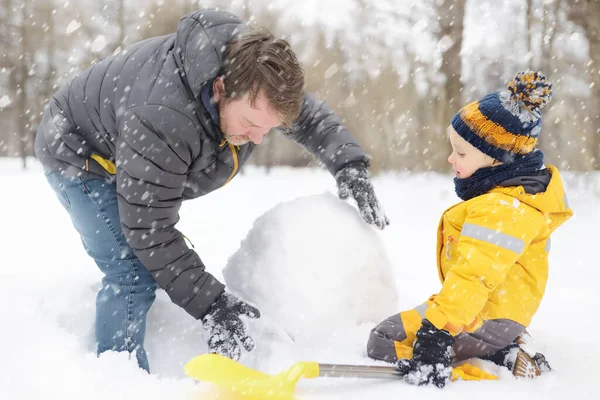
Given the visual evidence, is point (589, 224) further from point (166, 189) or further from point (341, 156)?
point (166, 189)

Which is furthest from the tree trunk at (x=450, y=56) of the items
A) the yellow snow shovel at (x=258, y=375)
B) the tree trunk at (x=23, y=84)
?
the tree trunk at (x=23, y=84)

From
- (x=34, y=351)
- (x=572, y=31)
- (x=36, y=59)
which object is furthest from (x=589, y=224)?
(x=36, y=59)

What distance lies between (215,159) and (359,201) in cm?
69

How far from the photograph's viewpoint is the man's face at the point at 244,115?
179cm

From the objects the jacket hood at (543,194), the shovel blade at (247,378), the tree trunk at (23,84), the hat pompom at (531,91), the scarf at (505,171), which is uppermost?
the tree trunk at (23,84)

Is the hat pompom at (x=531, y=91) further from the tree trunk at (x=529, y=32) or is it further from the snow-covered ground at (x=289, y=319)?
the tree trunk at (x=529, y=32)

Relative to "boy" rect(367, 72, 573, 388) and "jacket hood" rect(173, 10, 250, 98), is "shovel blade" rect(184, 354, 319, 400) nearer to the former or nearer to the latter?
"boy" rect(367, 72, 573, 388)

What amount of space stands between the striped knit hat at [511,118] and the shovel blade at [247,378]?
1.01 m

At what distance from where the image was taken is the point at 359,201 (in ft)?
7.95

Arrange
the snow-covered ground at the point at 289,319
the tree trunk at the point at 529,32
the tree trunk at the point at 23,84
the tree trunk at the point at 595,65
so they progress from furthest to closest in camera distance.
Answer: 1. the tree trunk at the point at 23,84
2. the tree trunk at the point at 529,32
3. the tree trunk at the point at 595,65
4. the snow-covered ground at the point at 289,319

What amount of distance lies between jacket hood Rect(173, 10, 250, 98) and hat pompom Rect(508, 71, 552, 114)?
3.29 feet

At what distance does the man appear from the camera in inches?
71.0

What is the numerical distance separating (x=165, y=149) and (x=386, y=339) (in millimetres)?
1055

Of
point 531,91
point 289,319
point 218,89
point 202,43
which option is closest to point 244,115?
point 218,89
